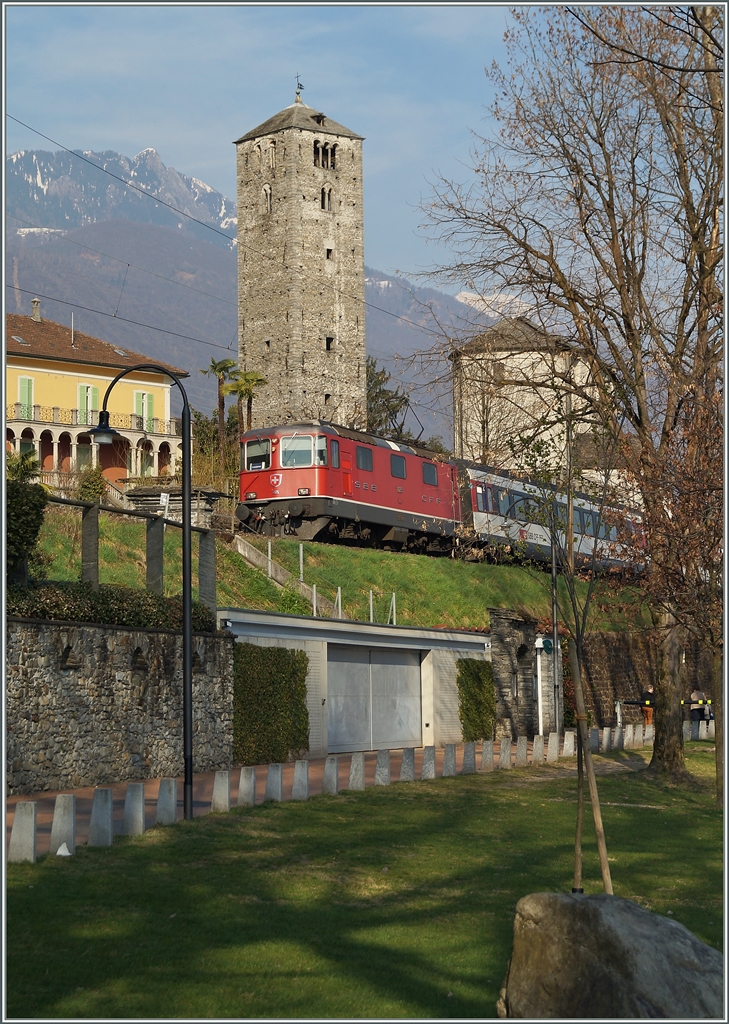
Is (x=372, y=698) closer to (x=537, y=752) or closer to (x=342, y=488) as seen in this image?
(x=537, y=752)

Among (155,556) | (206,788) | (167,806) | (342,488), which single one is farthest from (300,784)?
(342,488)

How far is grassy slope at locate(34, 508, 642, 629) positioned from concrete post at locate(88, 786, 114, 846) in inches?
501

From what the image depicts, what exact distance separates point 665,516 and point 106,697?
943 centimetres

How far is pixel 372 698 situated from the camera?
27.2m

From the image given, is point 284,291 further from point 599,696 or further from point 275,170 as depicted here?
point 599,696

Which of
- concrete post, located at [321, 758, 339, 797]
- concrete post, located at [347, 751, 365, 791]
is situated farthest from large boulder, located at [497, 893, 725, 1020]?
concrete post, located at [347, 751, 365, 791]

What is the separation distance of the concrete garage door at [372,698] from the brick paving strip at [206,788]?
61cm

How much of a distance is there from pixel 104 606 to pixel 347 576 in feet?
56.2

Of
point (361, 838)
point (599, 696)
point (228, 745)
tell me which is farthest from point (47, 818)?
point (599, 696)

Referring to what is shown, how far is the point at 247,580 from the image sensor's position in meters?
30.6

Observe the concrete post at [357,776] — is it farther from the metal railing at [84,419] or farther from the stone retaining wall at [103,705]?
the metal railing at [84,419]

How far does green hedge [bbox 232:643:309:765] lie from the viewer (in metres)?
21.7

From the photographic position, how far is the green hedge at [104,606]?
655 inches

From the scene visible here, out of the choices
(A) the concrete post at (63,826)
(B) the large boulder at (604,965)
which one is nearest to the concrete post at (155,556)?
(A) the concrete post at (63,826)
